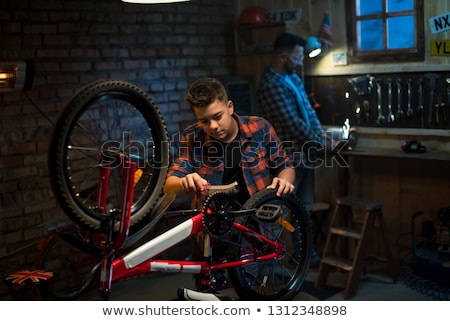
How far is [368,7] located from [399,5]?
22cm

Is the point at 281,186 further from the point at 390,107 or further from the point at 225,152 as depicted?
the point at 390,107

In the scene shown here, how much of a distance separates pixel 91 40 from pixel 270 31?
1.31 m

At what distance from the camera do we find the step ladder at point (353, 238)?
4379 millimetres

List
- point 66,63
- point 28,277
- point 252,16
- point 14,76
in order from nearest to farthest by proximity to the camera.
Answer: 1. point 28,277
2. point 14,76
3. point 66,63
4. point 252,16

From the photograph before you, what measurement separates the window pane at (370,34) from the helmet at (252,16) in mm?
663

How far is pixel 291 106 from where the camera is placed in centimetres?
440

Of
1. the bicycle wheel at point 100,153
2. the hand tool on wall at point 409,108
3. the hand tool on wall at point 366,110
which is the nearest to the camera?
the bicycle wheel at point 100,153

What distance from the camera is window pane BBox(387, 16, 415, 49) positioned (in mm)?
4270

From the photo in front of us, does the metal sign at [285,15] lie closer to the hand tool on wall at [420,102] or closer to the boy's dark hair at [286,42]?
the boy's dark hair at [286,42]

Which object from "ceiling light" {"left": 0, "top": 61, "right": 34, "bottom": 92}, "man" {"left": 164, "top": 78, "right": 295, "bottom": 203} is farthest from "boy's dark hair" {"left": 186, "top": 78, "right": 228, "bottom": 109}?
"ceiling light" {"left": 0, "top": 61, "right": 34, "bottom": 92}

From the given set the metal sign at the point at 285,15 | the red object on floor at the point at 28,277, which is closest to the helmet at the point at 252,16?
the metal sign at the point at 285,15

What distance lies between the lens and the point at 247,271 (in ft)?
7.48

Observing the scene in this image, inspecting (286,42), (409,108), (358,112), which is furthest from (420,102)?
(286,42)
